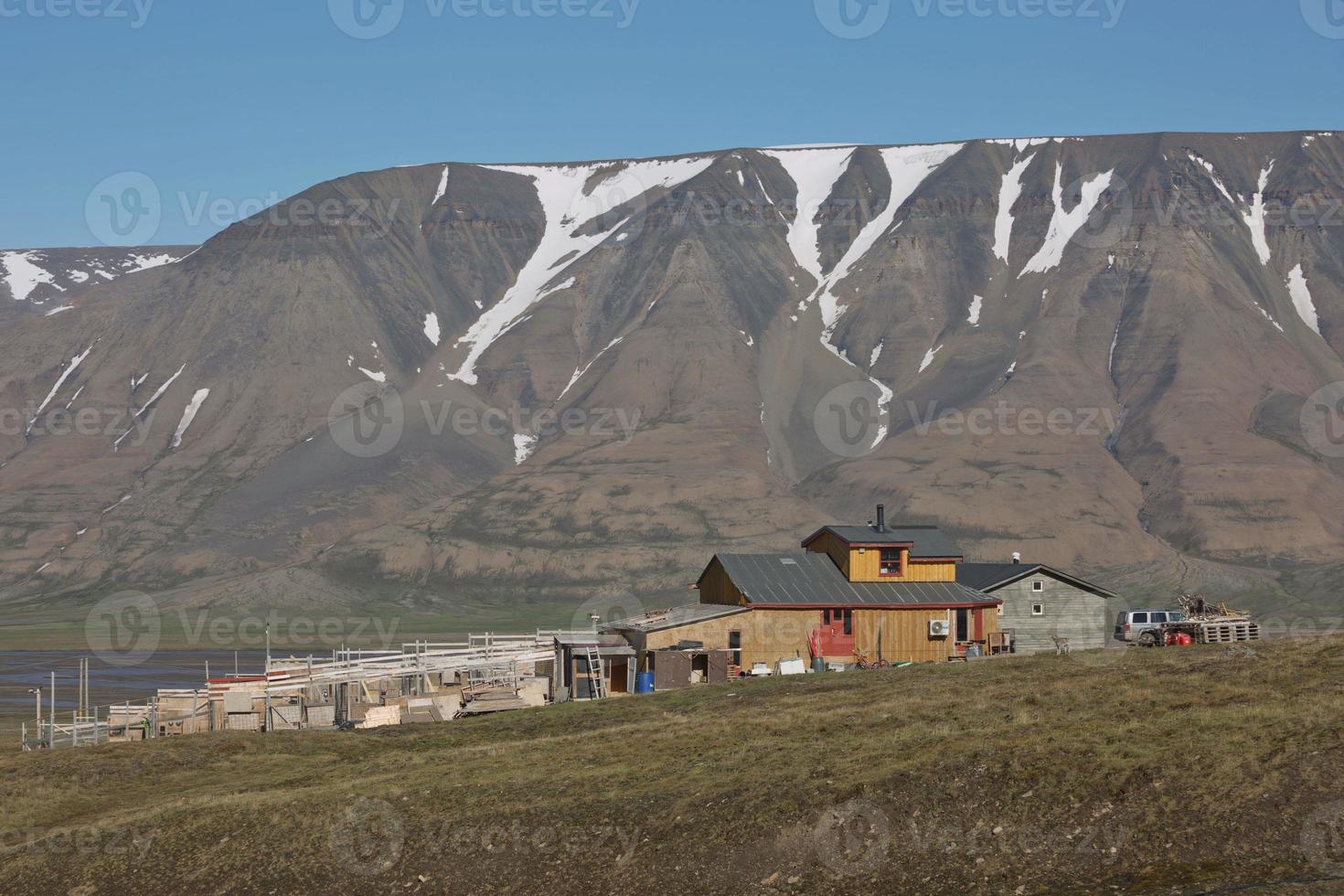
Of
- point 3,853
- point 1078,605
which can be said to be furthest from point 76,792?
point 1078,605

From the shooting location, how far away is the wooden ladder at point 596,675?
60000 millimetres

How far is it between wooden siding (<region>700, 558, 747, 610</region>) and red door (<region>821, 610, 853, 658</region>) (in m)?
3.44

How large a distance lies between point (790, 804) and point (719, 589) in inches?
1392

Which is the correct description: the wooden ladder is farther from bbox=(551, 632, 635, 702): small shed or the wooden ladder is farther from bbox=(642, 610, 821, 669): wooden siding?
bbox=(642, 610, 821, 669): wooden siding

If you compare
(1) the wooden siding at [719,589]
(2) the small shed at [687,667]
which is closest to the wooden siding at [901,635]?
(1) the wooden siding at [719,589]

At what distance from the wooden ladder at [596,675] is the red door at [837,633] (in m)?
9.28

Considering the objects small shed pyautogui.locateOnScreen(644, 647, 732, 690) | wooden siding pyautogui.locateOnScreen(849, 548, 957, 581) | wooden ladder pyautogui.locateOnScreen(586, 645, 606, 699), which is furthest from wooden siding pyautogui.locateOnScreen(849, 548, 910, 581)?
wooden ladder pyautogui.locateOnScreen(586, 645, 606, 699)

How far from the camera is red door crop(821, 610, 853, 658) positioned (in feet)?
211

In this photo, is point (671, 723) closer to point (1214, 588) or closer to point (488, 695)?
point (488, 695)

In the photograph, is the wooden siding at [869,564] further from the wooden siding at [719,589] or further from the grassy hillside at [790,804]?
the grassy hillside at [790,804]

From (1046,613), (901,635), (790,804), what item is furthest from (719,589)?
(790,804)

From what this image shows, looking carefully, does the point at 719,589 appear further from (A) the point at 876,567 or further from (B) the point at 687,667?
(B) the point at 687,667

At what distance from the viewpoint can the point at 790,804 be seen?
3253 centimetres

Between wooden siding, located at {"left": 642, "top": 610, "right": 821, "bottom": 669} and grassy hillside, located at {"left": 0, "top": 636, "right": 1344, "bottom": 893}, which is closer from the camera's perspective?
grassy hillside, located at {"left": 0, "top": 636, "right": 1344, "bottom": 893}
